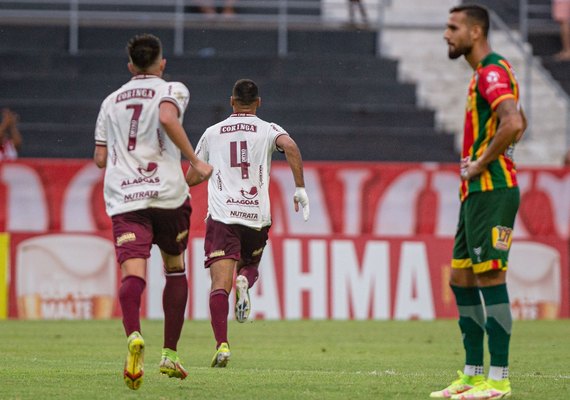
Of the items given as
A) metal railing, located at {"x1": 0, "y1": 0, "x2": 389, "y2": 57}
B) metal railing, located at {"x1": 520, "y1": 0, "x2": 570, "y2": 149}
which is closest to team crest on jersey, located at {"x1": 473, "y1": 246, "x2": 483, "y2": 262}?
metal railing, located at {"x1": 520, "y1": 0, "x2": 570, "y2": 149}

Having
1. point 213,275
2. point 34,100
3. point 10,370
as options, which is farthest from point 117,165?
point 34,100

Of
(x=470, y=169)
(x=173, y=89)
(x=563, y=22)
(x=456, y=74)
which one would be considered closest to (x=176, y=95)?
(x=173, y=89)

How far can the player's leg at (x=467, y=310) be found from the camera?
25.4 ft

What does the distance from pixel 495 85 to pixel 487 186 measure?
0.57 meters

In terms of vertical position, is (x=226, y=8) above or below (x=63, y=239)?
above

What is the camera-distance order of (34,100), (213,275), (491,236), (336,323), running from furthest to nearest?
(34,100), (336,323), (213,275), (491,236)

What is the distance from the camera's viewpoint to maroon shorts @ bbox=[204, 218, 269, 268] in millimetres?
10789

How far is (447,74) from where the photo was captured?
2411 centimetres

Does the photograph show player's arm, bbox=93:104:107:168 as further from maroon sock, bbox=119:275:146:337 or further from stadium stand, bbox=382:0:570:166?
stadium stand, bbox=382:0:570:166

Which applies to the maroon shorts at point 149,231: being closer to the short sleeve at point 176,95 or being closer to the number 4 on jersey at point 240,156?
the short sleeve at point 176,95

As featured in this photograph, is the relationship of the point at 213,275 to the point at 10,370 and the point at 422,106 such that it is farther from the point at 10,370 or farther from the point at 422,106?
the point at 422,106

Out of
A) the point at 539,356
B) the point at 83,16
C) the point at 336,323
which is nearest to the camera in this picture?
the point at 539,356

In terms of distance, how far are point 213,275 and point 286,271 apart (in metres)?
6.97

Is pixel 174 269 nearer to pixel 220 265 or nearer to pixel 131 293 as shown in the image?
pixel 131 293
